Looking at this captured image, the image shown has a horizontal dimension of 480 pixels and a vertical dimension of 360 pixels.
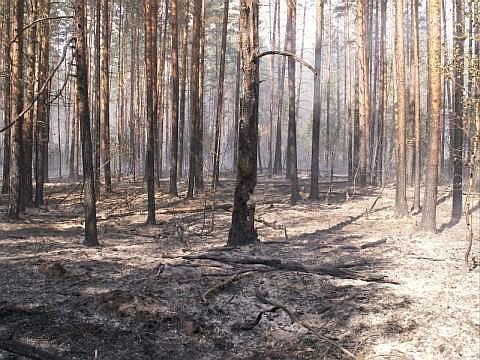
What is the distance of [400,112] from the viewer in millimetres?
15492

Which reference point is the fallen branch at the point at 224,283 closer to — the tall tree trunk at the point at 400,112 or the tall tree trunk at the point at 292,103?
the tall tree trunk at the point at 400,112

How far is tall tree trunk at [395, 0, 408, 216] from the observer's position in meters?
15.0

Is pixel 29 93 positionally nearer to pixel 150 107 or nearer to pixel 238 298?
pixel 150 107

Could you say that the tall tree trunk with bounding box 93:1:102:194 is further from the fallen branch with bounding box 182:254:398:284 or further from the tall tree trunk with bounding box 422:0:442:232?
the tall tree trunk with bounding box 422:0:442:232

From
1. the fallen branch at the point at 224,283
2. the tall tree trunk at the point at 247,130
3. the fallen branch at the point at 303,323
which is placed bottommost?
the fallen branch at the point at 303,323

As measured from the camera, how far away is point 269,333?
654 cm

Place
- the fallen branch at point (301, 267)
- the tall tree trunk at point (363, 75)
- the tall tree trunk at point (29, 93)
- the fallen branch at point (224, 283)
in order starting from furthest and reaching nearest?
1. the tall tree trunk at point (363, 75)
2. the tall tree trunk at point (29, 93)
3. the fallen branch at point (301, 267)
4. the fallen branch at point (224, 283)

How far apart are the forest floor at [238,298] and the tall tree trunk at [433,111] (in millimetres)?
874

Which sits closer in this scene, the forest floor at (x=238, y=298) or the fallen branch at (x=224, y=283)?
the forest floor at (x=238, y=298)

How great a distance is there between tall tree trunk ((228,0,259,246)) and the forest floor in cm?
58

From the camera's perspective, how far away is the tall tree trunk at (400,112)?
15039 mm

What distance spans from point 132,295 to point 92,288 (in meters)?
0.88

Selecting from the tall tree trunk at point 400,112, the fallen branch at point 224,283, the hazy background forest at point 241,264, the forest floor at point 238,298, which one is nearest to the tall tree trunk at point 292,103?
the hazy background forest at point 241,264

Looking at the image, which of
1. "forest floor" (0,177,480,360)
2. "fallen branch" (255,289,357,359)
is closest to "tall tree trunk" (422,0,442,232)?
"forest floor" (0,177,480,360)
